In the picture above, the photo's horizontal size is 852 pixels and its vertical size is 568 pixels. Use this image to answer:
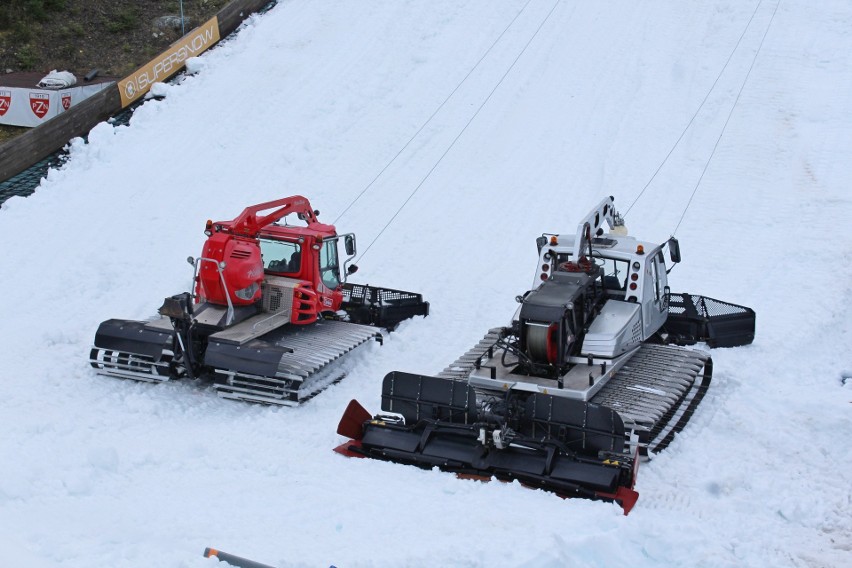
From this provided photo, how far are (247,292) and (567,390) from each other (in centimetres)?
447

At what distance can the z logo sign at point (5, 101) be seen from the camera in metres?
22.0

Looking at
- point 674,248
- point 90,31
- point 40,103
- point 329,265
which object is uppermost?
point 90,31

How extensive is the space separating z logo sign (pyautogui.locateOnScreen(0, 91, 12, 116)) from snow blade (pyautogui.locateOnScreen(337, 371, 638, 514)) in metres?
14.8

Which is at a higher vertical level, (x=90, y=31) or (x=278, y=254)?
(x=90, y=31)

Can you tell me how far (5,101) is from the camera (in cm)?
2205

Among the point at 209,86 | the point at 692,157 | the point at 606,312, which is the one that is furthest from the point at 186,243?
the point at 692,157

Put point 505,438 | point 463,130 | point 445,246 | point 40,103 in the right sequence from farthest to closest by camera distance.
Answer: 1. point 40,103
2. point 463,130
3. point 445,246
4. point 505,438

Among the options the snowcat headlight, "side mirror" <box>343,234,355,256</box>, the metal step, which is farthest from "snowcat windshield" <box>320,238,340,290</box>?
the metal step

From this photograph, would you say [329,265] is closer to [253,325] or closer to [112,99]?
[253,325]

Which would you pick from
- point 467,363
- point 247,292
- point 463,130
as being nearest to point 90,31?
point 463,130

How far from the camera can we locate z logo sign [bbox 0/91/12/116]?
22.0m

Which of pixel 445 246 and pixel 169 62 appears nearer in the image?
pixel 445 246

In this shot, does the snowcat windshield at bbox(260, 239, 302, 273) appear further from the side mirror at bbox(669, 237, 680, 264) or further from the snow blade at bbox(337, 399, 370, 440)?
the side mirror at bbox(669, 237, 680, 264)

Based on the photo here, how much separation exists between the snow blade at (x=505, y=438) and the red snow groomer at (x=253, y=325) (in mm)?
1798
